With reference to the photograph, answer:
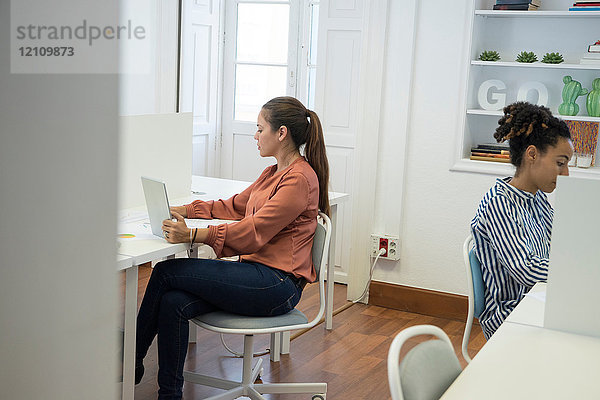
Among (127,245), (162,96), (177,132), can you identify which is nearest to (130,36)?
(127,245)

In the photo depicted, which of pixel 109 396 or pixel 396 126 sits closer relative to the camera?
pixel 109 396

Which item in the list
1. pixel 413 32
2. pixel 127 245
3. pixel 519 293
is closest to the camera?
pixel 519 293

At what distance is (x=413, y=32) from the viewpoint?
12.0 feet

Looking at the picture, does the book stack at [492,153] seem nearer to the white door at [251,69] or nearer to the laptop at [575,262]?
the white door at [251,69]

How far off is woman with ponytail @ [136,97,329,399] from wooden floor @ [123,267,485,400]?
47cm

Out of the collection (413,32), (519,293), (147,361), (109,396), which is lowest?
(147,361)

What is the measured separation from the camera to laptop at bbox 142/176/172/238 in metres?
2.28

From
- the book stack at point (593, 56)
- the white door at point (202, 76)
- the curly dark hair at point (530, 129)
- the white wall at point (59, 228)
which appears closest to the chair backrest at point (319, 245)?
the curly dark hair at point (530, 129)

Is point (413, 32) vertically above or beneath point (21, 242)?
above

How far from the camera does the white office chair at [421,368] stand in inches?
43.4

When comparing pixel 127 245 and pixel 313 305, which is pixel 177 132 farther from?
pixel 313 305

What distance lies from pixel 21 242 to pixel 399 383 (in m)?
0.64

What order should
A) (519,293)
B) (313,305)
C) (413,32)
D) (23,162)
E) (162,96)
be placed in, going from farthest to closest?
(162,96) < (313,305) < (413,32) < (519,293) < (23,162)

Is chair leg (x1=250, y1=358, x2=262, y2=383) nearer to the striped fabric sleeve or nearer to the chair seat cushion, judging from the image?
the chair seat cushion
